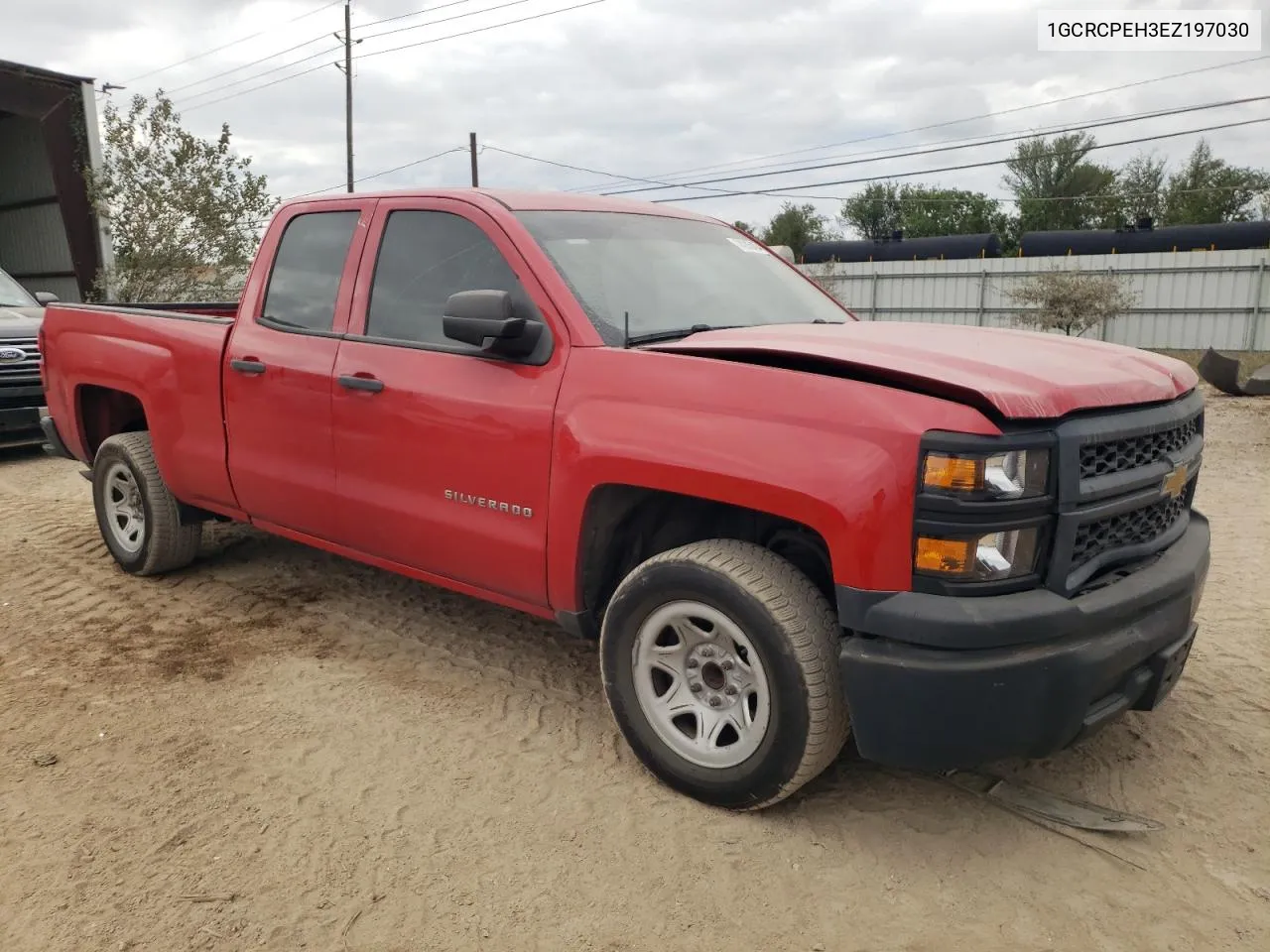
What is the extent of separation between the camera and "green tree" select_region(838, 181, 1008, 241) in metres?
60.1

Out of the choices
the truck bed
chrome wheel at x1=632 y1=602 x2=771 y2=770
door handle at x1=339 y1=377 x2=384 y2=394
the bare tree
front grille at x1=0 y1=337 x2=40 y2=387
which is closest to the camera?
chrome wheel at x1=632 y1=602 x2=771 y2=770

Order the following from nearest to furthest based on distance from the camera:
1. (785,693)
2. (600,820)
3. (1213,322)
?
(785,693)
(600,820)
(1213,322)

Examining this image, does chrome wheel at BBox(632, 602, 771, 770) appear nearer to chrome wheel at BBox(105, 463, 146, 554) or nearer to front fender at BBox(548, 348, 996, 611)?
front fender at BBox(548, 348, 996, 611)

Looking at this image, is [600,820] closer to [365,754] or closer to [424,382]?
[365,754]

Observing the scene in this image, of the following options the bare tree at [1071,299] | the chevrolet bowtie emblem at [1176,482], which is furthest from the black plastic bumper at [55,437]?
the bare tree at [1071,299]

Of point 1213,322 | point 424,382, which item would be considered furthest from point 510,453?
point 1213,322

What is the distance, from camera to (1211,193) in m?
49.3

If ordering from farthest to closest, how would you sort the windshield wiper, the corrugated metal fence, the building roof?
the corrugated metal fence
the building roof
the windshield wiper

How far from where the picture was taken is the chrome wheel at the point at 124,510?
5199 mm

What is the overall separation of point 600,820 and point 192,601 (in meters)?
2.91

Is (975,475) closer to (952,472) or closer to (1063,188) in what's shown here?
(952,472)

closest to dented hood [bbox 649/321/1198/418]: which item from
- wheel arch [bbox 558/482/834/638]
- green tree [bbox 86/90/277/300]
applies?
wheel arch [bbox 558/482/834/638]

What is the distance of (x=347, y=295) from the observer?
395 cm

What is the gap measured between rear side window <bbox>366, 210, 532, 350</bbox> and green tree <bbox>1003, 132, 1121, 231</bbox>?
179ft
